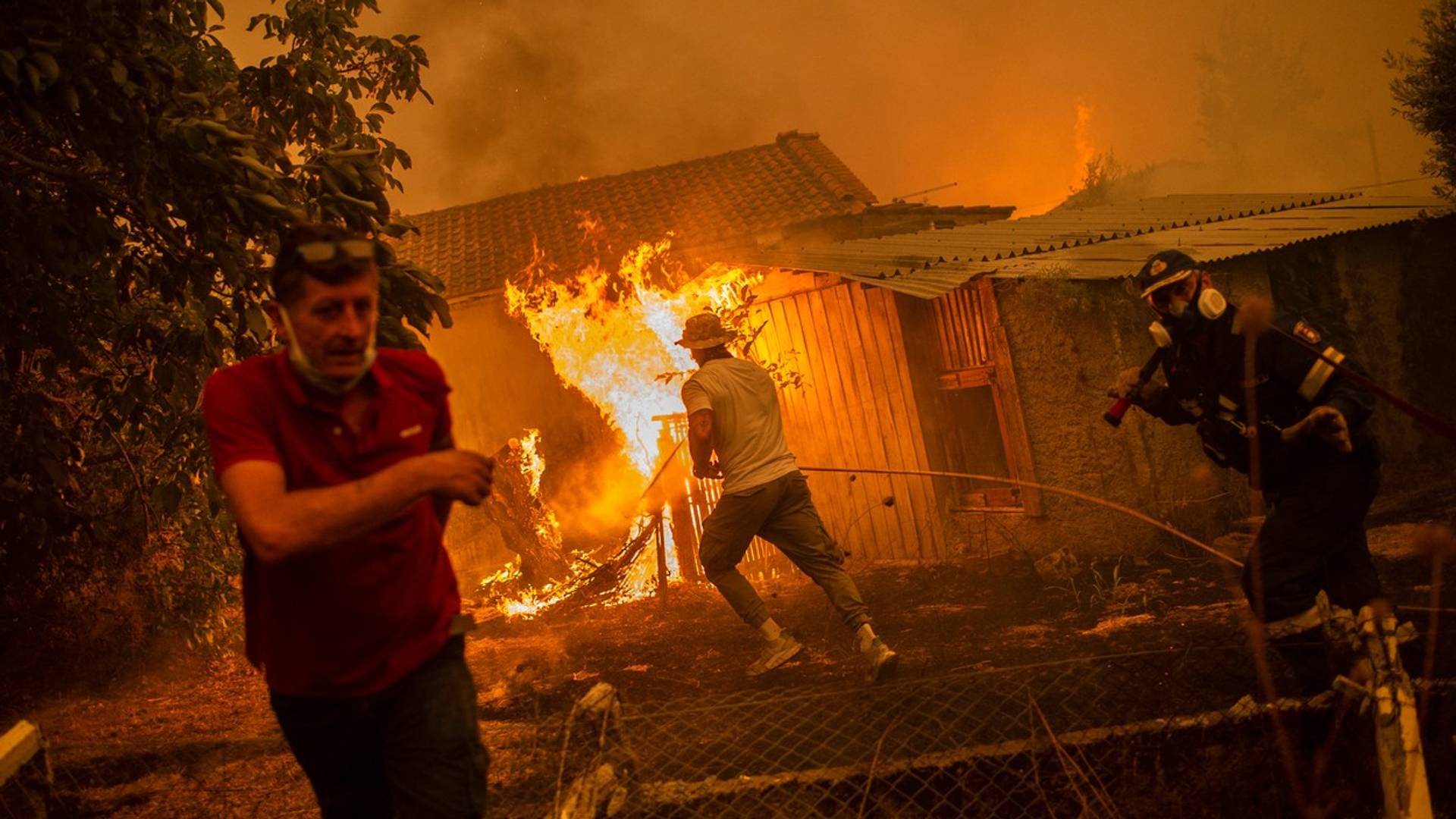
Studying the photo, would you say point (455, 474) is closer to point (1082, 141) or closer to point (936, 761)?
point (936, 761)

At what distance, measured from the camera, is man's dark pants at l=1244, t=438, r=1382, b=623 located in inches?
151

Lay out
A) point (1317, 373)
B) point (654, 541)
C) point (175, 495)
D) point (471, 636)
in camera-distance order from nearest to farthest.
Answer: point (1317, 373), point (175, 495), point (471, 636), point (654, 541)

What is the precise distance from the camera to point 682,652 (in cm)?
737

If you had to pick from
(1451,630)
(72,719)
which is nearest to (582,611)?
(72,719)

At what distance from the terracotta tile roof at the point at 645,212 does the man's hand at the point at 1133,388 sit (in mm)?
14042

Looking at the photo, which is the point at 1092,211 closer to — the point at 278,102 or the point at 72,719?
the point at 278,102

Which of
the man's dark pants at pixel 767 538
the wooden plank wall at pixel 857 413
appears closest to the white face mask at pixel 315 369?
the man's dark pants at pixel 767 538

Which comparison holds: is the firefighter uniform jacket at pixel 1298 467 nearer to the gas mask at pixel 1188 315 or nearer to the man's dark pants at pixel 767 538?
the gas mask at pixel 1188 315

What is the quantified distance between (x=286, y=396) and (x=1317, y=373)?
3.78 meters

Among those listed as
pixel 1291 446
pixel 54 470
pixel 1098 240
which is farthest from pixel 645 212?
pixel 1291 446

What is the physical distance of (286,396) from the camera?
216 cm

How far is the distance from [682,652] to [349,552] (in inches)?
216

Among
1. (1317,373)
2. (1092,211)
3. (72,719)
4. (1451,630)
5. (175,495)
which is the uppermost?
(1092,211)

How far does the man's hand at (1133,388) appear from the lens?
4.31 metres
